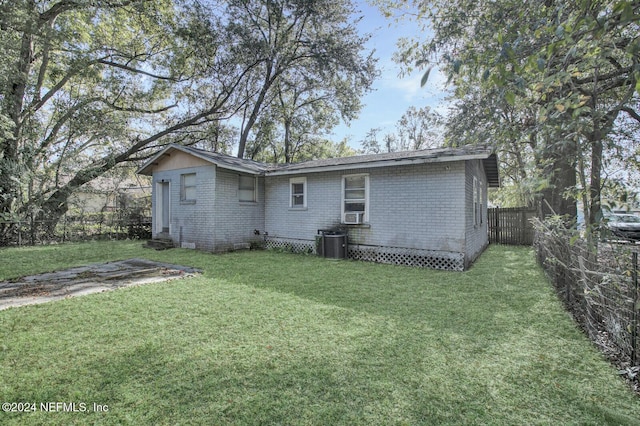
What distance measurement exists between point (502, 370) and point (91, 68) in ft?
63.5

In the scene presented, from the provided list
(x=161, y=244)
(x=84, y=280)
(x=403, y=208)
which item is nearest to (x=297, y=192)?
(x=403, y=208)

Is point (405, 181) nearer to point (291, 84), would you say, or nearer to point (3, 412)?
point (3, 412)

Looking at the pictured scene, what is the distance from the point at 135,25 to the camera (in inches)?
642

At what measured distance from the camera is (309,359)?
3.15 metres

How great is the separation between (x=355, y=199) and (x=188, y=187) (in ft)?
21.7

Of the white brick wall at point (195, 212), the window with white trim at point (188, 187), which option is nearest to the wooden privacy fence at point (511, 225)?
the white brick wall at point (195, 212)

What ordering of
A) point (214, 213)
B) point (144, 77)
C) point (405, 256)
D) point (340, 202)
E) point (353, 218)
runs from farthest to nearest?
point (144, 77) → point (214, 213) → point (340, 202) → point (353, 218) → point (405, 256)

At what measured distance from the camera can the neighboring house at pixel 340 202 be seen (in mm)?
8141

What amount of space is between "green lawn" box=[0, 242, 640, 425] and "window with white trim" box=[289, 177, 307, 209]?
5.61 m

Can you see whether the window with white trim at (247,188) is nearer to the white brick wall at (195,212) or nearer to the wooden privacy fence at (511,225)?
the white brick wall at (195,212)

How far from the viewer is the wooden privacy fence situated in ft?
45.1

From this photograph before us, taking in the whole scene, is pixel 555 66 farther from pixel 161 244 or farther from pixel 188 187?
pixel 161 244

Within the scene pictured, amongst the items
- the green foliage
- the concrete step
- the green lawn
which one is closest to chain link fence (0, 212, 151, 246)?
the green foliage

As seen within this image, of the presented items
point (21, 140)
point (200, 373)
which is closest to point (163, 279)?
point (200, 373)
